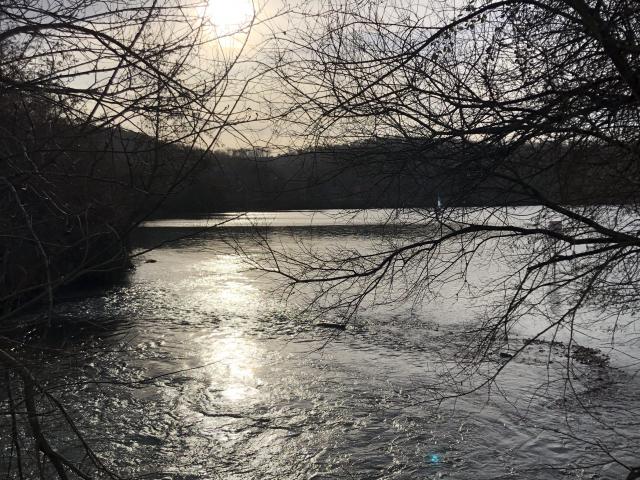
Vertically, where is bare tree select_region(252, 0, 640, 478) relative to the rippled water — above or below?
above

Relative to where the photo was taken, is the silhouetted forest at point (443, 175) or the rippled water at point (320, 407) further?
the rippled water at point (320, 407)

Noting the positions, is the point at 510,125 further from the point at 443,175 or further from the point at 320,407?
the point at 320,407

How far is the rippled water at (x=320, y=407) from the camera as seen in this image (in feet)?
22.3

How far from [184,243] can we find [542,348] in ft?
87.8

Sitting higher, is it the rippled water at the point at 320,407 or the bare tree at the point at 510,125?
the bare tree at the point at 510,125

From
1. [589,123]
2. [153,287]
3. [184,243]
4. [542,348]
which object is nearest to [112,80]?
[589,123]

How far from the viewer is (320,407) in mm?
8617

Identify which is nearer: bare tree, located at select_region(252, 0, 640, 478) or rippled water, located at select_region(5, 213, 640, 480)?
bare tree, located at select_region(252, 0, 640, 478)

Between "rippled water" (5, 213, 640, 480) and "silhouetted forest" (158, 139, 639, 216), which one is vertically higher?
"silhouetted forest" (158, 139, 639, 216)

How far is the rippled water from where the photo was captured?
268 inches

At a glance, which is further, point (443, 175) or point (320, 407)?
point (320, 407)

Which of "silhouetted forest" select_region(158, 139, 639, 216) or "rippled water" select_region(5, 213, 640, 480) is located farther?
"rippled water" select_region(5, 213, 640, 480)

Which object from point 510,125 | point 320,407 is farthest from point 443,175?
point 320,407

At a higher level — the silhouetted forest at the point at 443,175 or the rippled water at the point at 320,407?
the silhouetted forest at the point at 443,175
